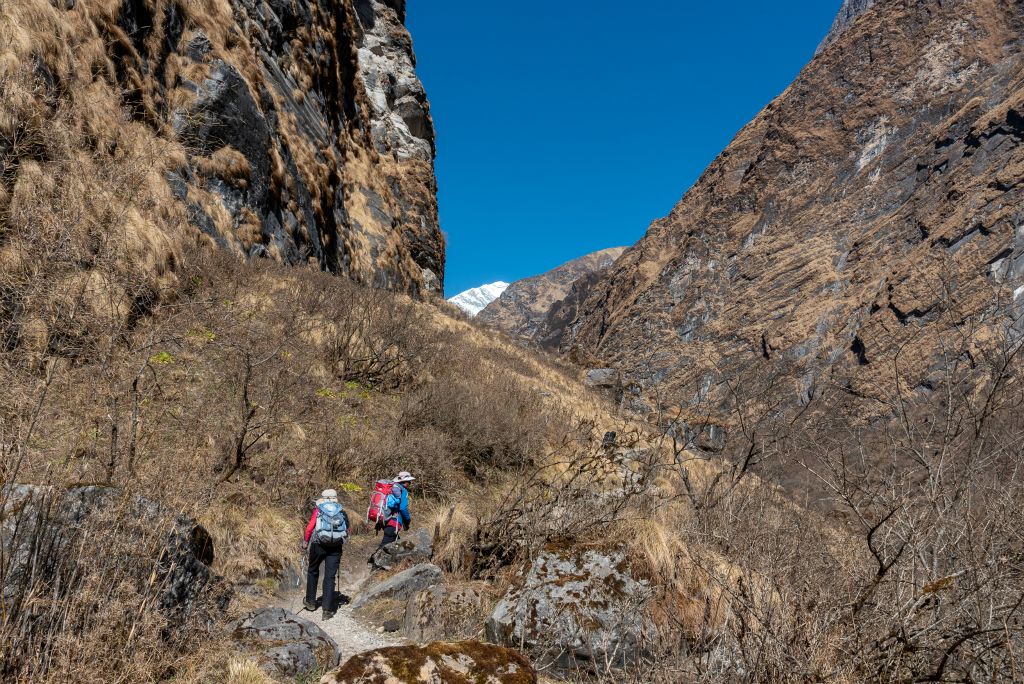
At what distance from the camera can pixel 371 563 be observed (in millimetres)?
6383

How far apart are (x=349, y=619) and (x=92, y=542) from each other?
2770mm

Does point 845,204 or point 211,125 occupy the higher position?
point 845,204

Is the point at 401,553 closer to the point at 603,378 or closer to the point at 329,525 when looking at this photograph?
the point at 329,525

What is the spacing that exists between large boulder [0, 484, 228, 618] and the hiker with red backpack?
10.1 feet

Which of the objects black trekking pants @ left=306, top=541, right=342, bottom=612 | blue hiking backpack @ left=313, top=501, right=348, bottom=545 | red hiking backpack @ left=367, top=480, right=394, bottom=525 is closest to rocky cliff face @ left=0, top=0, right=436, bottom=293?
blue hiking backpack @ left=313, top=501, right=348, bottom=545

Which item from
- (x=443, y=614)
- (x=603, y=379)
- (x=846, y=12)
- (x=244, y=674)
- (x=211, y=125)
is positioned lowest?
(x=244, y=674)

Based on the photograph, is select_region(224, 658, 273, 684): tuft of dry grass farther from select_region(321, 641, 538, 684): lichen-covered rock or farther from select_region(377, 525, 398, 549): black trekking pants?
select_region(377, 525, 398, 549): black trekking pants

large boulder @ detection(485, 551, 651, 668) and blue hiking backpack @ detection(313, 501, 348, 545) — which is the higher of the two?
blue hiking backpack @ detection(313, 501, 348, 545)

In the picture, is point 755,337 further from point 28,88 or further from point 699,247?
point 28,88

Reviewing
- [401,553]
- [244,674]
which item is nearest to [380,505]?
[401,553]

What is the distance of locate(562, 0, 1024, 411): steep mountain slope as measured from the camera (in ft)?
164

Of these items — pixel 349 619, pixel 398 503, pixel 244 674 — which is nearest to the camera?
pixel 244 674

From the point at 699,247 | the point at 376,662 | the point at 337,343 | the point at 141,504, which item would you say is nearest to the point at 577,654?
the point at 376,662

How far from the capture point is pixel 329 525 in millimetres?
5246
